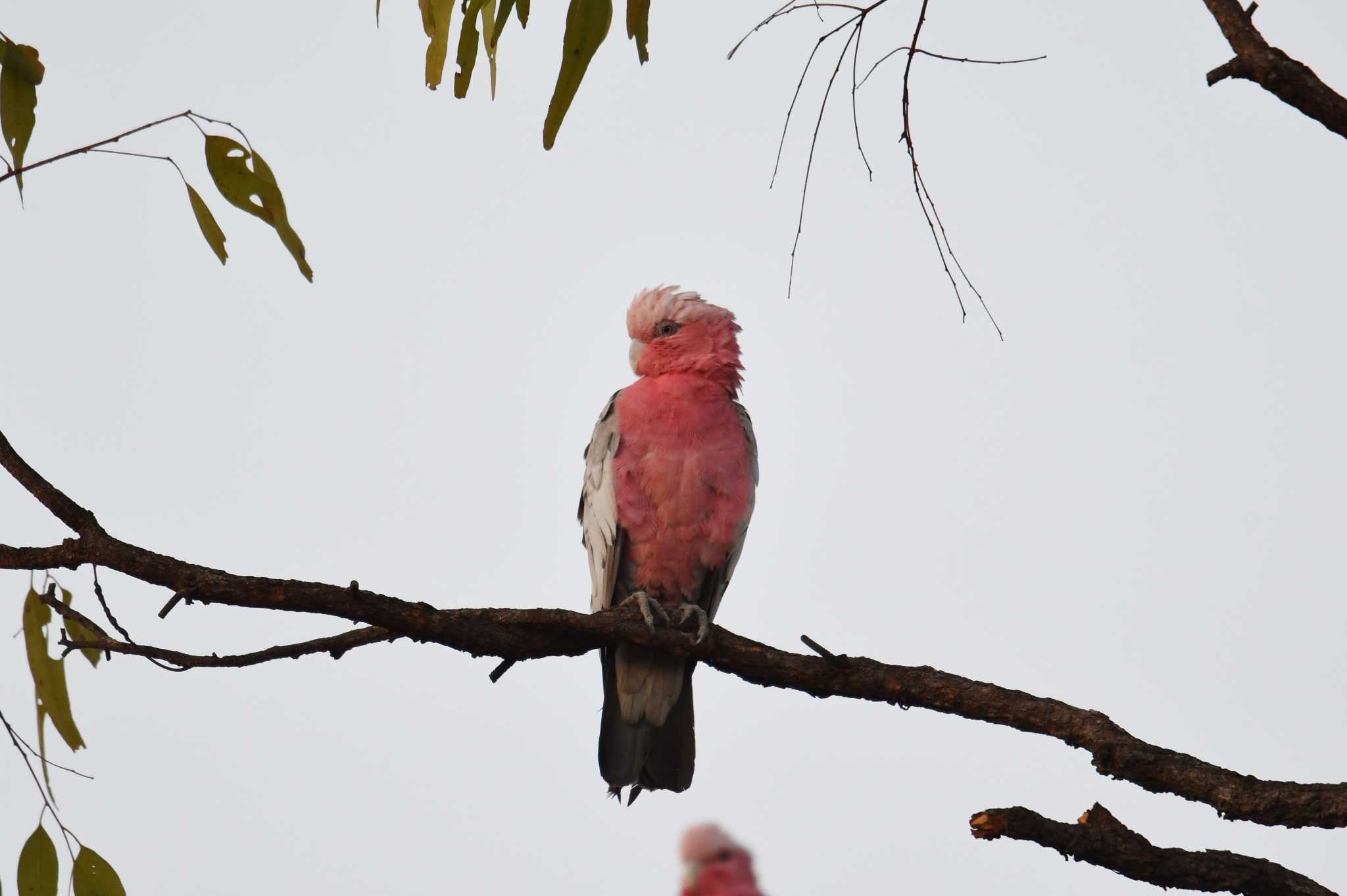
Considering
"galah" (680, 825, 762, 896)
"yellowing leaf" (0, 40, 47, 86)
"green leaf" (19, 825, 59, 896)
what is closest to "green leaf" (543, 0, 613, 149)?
"yellowing leaf" (0, 40, 47, 86)

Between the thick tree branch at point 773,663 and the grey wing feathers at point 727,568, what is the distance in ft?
3.26

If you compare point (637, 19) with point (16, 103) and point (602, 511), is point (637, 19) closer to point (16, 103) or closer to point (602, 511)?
point (16, 103)

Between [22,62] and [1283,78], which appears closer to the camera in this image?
[1283,78]

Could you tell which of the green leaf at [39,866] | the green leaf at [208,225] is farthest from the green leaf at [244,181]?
the green leaf at [39,866]

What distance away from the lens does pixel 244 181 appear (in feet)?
7.84

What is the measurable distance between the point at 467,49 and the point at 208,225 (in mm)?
601

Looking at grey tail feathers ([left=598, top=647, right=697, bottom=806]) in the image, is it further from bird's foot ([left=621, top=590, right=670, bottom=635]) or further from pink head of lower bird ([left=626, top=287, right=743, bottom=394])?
pink head of lower bird ([left=626, top=287, right=743, bottom=394])

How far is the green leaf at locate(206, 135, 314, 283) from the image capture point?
2.38m

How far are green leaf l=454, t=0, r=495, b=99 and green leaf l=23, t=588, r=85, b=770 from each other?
4.41 feet

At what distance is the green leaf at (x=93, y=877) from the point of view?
242cm

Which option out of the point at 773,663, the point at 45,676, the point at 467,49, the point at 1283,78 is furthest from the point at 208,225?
the point at 1283,78

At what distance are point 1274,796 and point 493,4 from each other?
211cm

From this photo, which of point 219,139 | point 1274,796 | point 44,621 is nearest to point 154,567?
point 44,621

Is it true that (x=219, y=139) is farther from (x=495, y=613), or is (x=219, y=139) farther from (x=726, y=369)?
(x=726, y=369)
